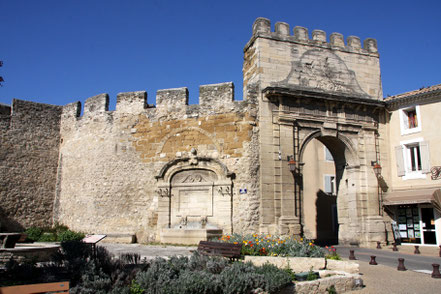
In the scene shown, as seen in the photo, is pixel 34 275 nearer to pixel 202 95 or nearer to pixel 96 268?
pixel 96 268

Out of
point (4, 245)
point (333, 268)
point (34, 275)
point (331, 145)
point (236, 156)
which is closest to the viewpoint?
point (34, 275)

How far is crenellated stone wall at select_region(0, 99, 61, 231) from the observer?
607 inches

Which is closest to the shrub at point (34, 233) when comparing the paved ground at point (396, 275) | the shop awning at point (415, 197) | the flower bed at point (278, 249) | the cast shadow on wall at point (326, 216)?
the paved ground at point (396, 275)

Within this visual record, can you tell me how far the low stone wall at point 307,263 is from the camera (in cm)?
793

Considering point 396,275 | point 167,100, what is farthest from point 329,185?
point 396,275

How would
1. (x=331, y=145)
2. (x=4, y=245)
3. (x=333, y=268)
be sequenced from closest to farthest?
(x=333, y=268), (x=4, y=245), (x=331, y=145)

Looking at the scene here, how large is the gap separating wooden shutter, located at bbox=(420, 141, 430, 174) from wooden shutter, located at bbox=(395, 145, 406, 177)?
0.70 meters

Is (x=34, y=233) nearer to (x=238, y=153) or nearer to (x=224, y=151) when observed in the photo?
(x=224, y=151)

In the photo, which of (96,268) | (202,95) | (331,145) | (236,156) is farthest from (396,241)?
(96,268)

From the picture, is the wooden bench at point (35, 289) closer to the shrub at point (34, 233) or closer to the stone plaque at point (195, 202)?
the stone plaque at point (195, 202)

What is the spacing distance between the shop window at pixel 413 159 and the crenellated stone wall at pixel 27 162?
13.7 m

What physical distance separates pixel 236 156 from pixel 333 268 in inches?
231

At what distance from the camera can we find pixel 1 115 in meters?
15.8

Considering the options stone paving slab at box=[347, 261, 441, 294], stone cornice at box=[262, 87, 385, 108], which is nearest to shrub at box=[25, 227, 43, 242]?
stone cornice at box=[262, 87, 385, 108]
